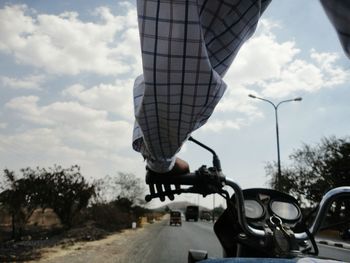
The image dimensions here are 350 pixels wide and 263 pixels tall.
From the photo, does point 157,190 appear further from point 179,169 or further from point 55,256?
point 55,256

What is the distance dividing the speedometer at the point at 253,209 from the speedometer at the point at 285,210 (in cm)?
6

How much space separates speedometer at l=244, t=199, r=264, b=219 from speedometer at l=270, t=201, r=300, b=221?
6 cm

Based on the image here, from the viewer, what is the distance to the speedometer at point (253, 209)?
70.0 inches

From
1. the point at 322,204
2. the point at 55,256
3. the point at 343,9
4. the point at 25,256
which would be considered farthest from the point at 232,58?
the point at 55,256

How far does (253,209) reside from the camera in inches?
71.2

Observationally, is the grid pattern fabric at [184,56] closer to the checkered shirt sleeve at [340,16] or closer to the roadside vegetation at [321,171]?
the checkered shirt sleeve at [340,16]

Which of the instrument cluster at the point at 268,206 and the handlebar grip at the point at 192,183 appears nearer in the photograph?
the handlebar grip at the point at 192,183

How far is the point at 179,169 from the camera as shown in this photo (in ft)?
4.82

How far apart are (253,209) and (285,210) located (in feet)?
0.45

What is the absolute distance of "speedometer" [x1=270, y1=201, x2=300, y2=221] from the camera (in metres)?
1.79

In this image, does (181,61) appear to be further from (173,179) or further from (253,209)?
(253,209)

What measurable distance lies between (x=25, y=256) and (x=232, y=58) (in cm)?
1374

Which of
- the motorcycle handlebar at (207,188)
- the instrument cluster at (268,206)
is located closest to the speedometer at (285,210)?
the instrument cluster at (268,206)

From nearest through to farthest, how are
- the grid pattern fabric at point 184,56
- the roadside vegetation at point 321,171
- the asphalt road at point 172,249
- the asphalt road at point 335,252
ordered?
the grid pattern fabric at point 184,56 → the asphalt road at point 335,252 → the asphalt road at point 172,249 → the roadside vegetation at point 321,171
